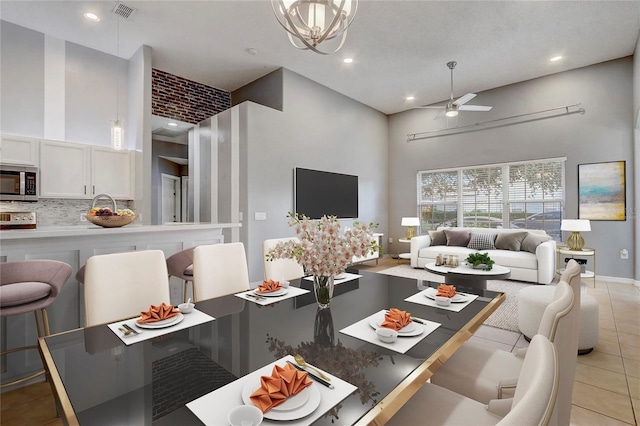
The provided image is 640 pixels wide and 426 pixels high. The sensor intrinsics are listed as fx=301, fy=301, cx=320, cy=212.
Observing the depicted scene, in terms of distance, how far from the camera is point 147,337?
1.16 metres

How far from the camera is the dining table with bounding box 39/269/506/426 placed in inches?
29.8

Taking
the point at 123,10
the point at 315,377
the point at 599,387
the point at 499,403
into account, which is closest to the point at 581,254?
the point at 599,387

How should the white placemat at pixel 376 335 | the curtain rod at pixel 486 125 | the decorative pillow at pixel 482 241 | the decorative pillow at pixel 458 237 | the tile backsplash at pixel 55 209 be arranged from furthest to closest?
the decorative pillow at pixel 458 237
the decorative pillow at pixel 482 241
the curtain rod at pixel 486 125
the tile backsplash at pixel 55 209
the white placemat at pixel 376 335

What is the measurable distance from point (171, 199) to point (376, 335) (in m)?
6.97

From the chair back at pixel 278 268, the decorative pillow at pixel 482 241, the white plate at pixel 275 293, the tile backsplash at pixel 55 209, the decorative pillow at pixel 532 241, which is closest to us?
the white plate at pixel 275 293

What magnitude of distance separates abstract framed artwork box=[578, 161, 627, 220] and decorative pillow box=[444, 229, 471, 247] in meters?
1.73

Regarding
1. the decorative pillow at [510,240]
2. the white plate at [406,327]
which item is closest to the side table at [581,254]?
the decorative pillow at [510,240]

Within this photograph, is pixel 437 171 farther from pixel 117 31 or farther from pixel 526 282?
pixel 117 31

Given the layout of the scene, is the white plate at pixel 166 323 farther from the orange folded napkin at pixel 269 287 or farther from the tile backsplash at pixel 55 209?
the tile backsplash at pixel 55 209

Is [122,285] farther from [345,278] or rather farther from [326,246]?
[345,278]

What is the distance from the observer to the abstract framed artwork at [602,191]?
4664 mm

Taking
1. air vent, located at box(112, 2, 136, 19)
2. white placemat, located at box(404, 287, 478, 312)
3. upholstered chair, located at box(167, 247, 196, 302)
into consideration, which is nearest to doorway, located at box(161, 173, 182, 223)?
air vent, located at box(112, 2, 136, 19)

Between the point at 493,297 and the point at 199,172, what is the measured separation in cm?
509

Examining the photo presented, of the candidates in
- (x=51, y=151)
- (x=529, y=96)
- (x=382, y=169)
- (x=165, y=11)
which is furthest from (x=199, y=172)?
(x=529, y=96)
